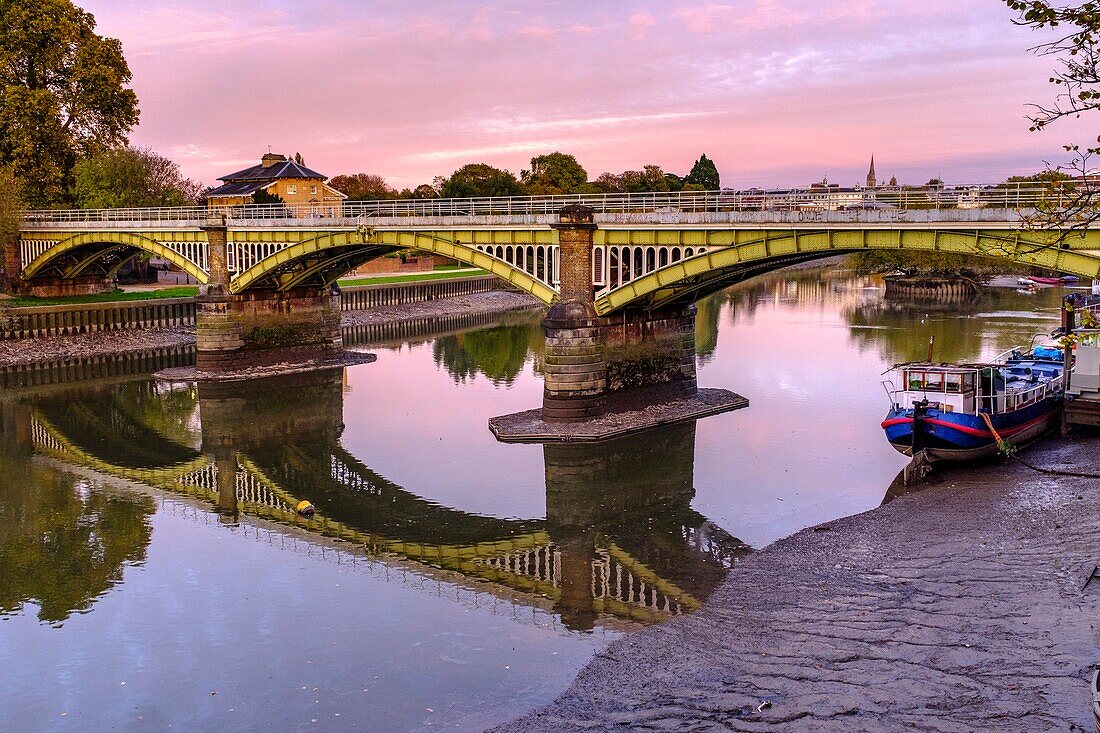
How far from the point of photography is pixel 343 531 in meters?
26.6

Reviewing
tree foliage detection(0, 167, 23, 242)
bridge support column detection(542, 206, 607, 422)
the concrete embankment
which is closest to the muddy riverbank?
tree foliage detection(0, 167, 23, 242)

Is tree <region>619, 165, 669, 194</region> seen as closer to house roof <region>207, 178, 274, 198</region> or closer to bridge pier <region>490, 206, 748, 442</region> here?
house roof <region>207, 178, 274, 198</region>

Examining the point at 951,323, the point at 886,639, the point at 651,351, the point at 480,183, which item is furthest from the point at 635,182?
the point at 886,639

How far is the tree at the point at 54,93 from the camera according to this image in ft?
240

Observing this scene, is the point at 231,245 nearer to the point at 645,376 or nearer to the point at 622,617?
the point at 645,376

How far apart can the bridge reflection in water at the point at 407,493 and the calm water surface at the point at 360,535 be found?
0.10 metres

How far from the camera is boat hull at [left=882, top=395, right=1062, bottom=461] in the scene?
27.9 metres

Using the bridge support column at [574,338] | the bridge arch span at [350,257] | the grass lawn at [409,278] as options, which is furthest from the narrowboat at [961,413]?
the grass lawn at [409,278]

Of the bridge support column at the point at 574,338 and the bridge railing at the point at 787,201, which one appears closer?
the bridge railing at the point at 787,201

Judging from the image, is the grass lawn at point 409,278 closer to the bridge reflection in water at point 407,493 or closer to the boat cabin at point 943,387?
the bridge reflection in water at point 407,493

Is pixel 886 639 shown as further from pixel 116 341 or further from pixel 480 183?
pixel 480 183

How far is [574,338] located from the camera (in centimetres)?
3653

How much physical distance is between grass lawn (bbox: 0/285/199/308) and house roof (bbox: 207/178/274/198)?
36561 mm

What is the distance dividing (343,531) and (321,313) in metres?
31.7
